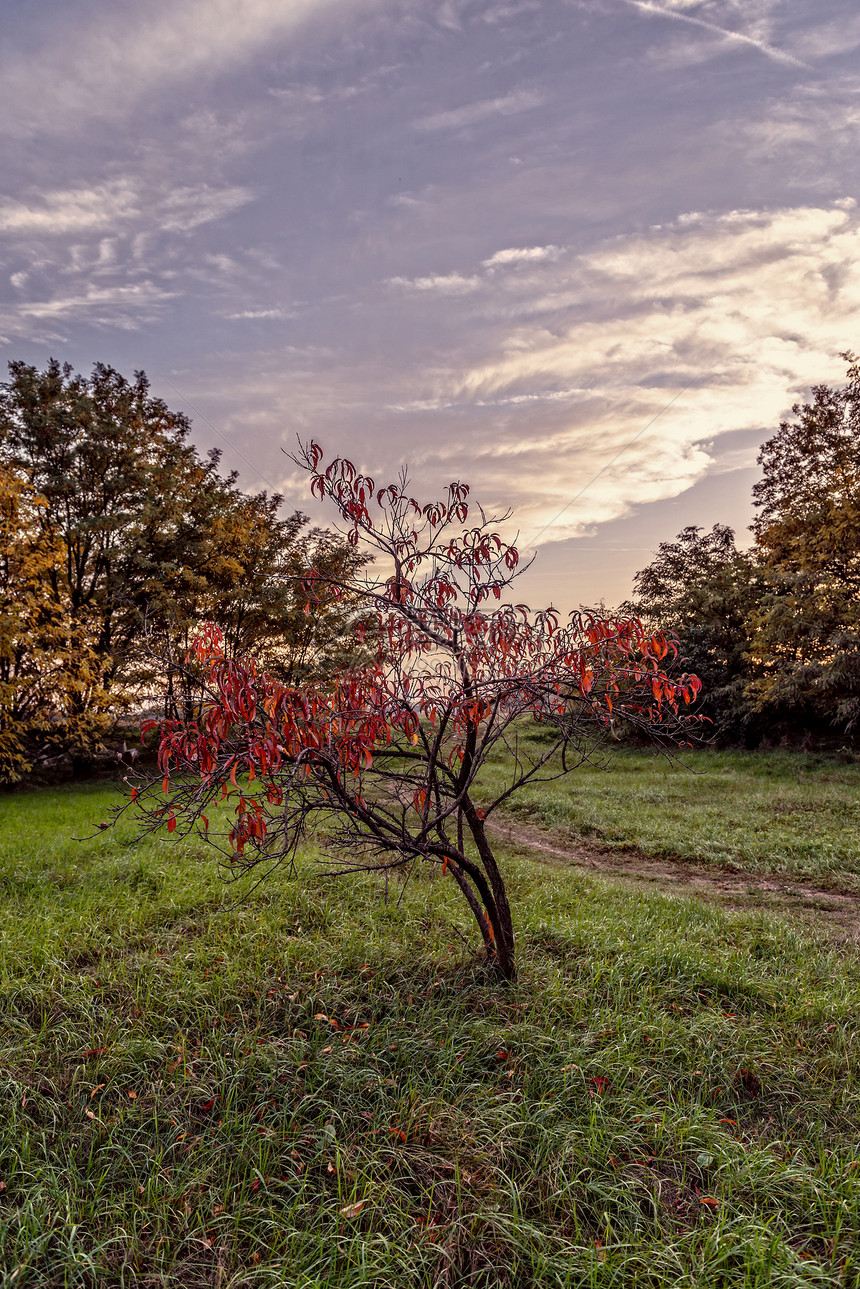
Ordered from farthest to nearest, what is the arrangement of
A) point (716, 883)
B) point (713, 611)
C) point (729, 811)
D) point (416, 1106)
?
1. point (713, 611)
2. point (729, 811)
3. point (716, 883)
4. point (416, 1106)

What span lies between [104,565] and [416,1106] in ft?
65.6

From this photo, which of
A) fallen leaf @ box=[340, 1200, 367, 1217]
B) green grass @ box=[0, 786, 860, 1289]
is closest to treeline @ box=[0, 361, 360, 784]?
green grass @ box=[0, 786, 860, 1289]

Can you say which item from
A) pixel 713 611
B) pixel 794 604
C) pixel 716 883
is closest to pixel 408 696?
pixel 716 883

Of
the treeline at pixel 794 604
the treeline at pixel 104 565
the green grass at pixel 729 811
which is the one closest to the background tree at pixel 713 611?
the treeline at pixel 794 604

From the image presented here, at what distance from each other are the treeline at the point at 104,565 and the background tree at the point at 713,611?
1444cm

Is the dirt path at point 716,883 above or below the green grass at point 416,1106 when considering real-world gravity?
below

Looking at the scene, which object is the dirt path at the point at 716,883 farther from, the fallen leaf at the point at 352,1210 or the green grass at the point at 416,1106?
the fallen leaf at the point at 352,1210

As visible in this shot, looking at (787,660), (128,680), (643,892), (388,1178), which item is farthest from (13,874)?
(787,660)

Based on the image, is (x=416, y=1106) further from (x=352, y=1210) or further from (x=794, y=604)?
(x=794, y=604)

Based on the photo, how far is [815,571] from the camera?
19.0m

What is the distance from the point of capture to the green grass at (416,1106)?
258 centimetres

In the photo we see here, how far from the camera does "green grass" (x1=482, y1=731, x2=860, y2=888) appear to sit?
9.59 m

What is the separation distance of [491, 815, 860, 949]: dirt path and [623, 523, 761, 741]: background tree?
12170 millimetres

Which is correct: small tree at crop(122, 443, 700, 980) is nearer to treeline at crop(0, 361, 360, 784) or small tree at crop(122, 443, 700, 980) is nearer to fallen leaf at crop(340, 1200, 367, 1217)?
fallen leaf at crop(340, 1200, 367, 1217)
